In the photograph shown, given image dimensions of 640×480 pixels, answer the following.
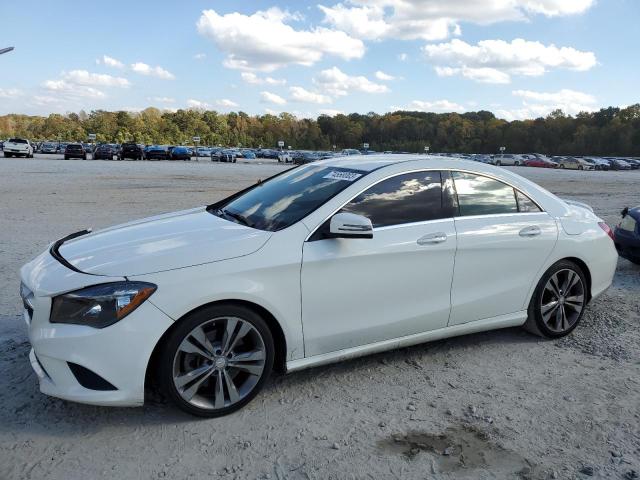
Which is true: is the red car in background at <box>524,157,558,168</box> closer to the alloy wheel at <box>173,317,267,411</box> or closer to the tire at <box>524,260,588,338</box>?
the tire at <box>524,260,588,338</box>

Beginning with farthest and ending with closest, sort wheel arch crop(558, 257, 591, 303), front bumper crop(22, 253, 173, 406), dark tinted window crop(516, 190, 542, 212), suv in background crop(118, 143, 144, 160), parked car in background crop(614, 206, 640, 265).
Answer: suv in background crop(118, 143, 144, 160) → parked car in background crop(614, 206, 640, 265) → wheel arch crop(558, 257, 591, 303) → dark tinted window crop(516, 190, 542, 212) → front bumper crop(22, 253, 173, 406)

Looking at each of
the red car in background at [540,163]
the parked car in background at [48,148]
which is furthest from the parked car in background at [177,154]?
the red car in background at [540,163]

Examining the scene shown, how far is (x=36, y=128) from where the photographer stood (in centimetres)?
16400

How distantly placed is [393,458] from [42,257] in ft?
8.55

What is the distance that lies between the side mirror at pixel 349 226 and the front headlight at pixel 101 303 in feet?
3.79

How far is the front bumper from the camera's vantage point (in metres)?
3.03

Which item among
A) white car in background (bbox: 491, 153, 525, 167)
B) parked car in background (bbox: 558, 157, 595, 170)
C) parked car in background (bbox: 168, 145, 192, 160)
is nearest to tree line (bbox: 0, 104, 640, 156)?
white car in background (bbox: 491, 153, 525, 167)

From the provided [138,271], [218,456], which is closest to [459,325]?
[218,456]

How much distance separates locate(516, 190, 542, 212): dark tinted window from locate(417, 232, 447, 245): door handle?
96 cm

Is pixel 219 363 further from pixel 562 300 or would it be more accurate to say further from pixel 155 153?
pixel 155 153

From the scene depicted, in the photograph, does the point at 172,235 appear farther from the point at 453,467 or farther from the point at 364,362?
the point at 453,467

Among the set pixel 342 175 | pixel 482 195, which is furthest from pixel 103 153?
pixel 482 195

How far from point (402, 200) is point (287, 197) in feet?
2.81

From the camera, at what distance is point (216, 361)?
3342mm
